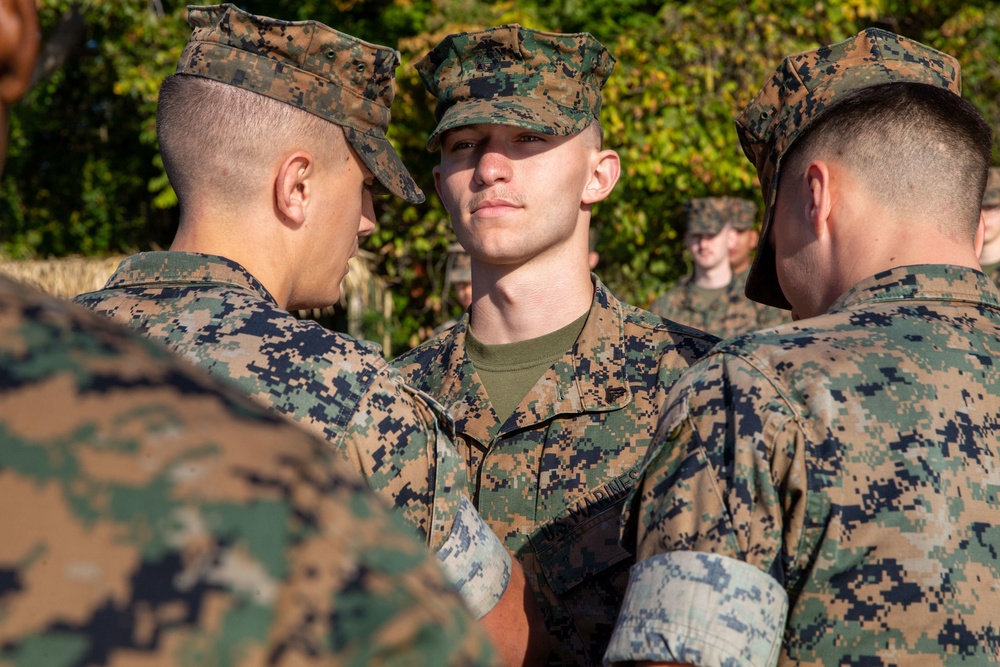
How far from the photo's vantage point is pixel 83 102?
44.4 feet

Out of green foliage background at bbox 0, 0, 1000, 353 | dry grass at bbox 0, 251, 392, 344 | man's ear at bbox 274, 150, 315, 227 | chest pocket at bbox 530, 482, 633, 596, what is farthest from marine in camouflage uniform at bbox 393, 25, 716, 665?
dry grass at bbox 0, 251, 392, 344

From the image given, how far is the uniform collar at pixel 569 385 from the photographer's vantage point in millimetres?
2820

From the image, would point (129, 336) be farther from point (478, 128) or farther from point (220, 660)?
point (478, 128)

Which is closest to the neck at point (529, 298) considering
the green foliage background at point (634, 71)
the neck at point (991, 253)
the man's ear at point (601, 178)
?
the man's ear at point (601, 178)

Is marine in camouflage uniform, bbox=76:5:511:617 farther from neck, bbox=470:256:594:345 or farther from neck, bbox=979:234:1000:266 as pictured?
neck, bbox=979:234:1000:266

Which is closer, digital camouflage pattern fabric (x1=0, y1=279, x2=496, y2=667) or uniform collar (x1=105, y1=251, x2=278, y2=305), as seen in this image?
digital camouflage pattern fabric (x1=0, y1=279, x2=496, y2=667)

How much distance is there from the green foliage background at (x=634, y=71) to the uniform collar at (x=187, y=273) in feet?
23.1

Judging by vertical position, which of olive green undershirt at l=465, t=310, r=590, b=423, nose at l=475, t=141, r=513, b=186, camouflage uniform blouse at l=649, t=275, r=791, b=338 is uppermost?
nose at l=475, t=141, r=513, b=186

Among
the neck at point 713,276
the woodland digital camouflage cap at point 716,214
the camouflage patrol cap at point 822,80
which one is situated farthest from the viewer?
Result: the neck at point 713,276

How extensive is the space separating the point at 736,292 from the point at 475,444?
6.74 meters

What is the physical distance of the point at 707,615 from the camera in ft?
5.30

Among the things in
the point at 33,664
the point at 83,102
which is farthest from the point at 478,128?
the point at 83,102

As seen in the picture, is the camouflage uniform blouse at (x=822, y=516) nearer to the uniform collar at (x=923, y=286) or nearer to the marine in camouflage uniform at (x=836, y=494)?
the marine in camouflage uniform at (x=836, y=494)

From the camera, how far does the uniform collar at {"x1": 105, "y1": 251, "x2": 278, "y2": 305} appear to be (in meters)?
2.07
